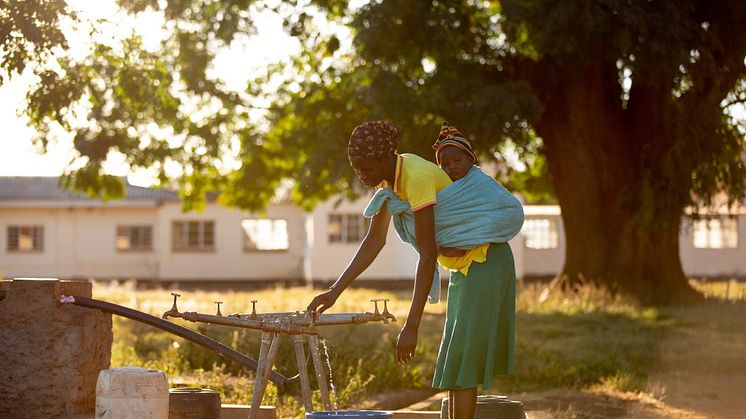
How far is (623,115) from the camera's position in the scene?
69.6 feet

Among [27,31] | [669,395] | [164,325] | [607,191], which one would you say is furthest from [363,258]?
[607,191]

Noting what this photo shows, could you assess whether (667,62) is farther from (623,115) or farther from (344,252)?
(344,252)

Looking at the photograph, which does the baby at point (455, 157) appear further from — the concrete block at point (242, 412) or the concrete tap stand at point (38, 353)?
the concrete tap stand at point (38, 353)

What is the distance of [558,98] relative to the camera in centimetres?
2097

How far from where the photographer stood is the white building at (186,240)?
1625 inches

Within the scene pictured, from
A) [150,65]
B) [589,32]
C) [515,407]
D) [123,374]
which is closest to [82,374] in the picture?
[123,374]

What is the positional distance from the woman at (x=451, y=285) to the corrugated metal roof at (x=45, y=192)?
35320 millimetres

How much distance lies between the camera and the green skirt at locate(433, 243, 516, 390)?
18.5 ft

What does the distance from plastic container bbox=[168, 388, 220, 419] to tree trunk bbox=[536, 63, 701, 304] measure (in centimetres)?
1393

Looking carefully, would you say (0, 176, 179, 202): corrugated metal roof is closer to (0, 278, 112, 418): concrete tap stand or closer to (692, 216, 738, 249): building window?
(692, 216, 738, 249): building window

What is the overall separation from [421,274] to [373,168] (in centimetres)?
51

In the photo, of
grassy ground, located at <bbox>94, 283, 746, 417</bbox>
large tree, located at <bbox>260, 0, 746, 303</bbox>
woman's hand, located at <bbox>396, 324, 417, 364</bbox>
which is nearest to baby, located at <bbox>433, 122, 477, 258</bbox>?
woman's hand, located at <bbox>396, 324, 417, 364</bbox>

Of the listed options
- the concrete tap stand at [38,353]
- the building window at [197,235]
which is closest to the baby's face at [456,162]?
the concrete tap stand at [38,353]

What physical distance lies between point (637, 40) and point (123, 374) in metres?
13.2
